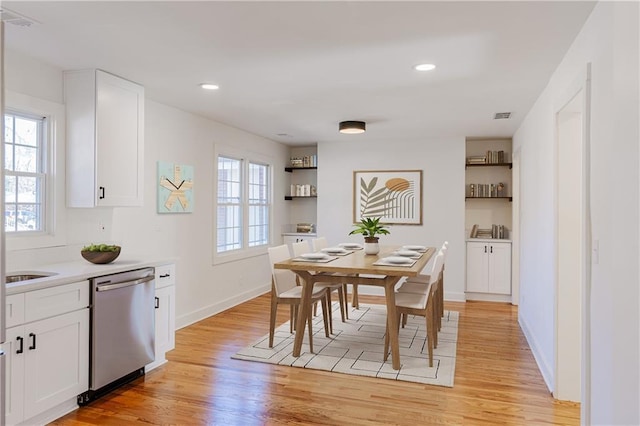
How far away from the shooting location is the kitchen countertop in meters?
2.51

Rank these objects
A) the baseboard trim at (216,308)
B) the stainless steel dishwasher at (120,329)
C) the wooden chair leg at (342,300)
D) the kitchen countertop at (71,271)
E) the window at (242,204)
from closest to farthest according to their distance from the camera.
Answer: the kitchen countertop at (71,271), the stainless steel dishwasher at (120,329), the baseboard trim at (216,308), the wooden chair leg at (342,300), the window at (242,204)

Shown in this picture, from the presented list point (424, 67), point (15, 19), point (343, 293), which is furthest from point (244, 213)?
point (15, 19)

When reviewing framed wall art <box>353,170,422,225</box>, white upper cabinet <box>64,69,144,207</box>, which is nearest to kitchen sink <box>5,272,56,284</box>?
white upper cabinet <box>64,69,144,207</box>

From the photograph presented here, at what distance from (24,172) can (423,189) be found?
493cm

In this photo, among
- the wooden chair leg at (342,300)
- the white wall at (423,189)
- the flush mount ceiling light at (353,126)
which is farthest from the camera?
the white wall at (423,189)

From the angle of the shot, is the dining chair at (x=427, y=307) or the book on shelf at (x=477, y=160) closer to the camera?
the dining chair at (x=427, y=307)

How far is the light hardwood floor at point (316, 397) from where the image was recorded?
2738 millimetres

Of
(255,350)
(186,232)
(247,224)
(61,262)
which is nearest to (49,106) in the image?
(61,262)

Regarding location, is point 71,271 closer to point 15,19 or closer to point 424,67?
point 15,19

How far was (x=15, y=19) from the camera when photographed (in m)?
2.45

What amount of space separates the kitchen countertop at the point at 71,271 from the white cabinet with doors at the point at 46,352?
39 millimetres

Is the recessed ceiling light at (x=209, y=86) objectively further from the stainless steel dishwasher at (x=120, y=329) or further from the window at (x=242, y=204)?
the window at (x=242, y=204)

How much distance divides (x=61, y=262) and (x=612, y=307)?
11.6 ft

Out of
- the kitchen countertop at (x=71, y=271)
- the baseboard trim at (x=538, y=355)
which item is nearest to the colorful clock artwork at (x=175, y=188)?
the kitchen countertop at (x=71, y=271)
